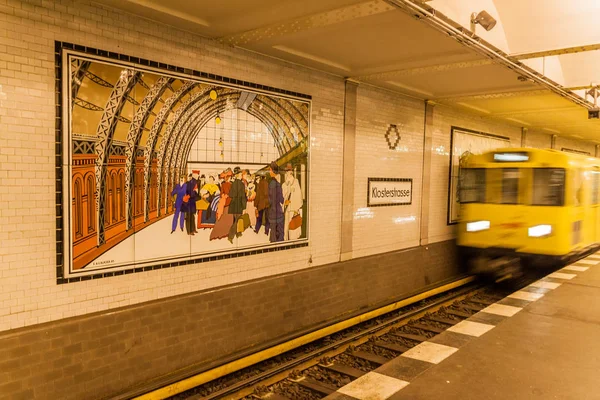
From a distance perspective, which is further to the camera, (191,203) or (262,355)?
(262,355)

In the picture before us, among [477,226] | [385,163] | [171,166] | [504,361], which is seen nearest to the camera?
[504,361]

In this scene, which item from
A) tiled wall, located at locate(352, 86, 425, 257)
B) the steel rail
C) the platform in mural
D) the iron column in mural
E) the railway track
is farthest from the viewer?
tiled wall, located at locate(352, 86, 425, 257)

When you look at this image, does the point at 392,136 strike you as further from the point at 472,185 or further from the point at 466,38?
the point at 466,38

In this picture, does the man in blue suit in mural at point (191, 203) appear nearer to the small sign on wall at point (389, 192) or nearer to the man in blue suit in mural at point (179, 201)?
the man in blue suit in mural at point (179, 201)

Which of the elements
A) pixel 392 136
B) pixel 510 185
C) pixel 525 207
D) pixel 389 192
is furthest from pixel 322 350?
pixel 510 185

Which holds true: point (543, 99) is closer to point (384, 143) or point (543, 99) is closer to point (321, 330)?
point (384, 143)

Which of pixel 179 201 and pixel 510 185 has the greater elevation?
pixel 510 185

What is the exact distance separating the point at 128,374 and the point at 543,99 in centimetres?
915

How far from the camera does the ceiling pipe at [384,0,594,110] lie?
432 cm

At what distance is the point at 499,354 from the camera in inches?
187

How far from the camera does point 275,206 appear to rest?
21.7ft

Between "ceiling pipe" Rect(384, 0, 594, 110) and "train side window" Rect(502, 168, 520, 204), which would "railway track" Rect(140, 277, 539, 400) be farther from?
"ceiling pipe" Rect(384, 0, 594, 110)

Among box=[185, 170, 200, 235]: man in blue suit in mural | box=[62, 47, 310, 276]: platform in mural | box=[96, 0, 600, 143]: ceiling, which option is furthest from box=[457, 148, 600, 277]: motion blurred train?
box=[185, 170, 200, 235]: man in blue suit in mural

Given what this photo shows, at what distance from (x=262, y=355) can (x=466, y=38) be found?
4796 mm
